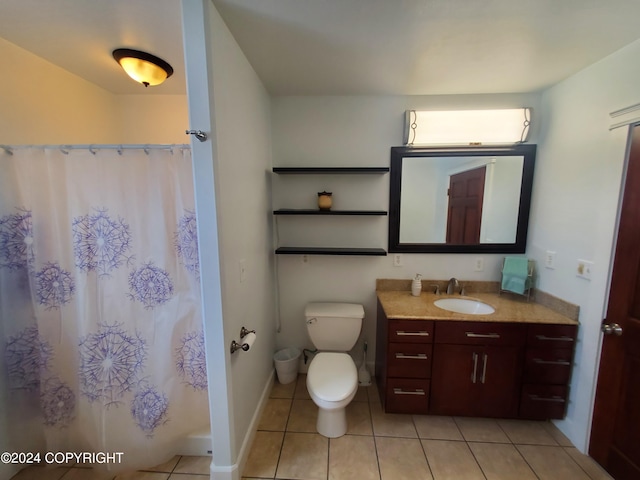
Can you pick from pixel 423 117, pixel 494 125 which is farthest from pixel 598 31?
pixel 423 117

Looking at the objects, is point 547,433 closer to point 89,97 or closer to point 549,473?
point 549,473

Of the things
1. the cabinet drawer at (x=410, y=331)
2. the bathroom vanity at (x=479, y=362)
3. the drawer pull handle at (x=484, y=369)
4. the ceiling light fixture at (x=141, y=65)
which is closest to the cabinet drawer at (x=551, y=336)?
the bathroom vanity at (x=479, y=362)

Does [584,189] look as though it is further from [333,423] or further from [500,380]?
[333,423]

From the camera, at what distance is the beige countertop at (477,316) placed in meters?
1.61

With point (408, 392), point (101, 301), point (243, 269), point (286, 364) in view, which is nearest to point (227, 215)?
point (243, 269)

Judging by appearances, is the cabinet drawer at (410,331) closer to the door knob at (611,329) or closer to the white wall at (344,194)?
the white wall at (344,194)

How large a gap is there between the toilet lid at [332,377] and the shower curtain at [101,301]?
68 centimetres

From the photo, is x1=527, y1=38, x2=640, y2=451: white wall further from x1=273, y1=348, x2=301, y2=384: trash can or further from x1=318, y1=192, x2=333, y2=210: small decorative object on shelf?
x1=273, y1=348, x2=301, y2=384: trash can

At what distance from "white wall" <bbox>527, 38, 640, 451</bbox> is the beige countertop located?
16 centimetres

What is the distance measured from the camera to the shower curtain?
1256 mm

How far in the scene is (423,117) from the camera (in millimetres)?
1876

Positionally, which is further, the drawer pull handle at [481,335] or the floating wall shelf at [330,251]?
the floating wall shelf at [330,251]

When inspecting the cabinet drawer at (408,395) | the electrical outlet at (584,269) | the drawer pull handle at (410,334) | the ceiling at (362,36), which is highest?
the ceiling at (362,36)

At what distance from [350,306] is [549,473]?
1.47 meters
